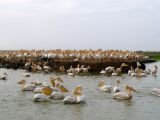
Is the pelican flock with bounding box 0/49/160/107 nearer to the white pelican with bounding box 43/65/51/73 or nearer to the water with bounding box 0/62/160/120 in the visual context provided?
the white pelican with bounding box 43/65/51/73

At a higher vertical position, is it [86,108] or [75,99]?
[75,99]

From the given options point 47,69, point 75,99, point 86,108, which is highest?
point 47,69

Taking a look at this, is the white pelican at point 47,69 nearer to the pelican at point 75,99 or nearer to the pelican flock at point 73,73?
the pelican flock at point 73,73

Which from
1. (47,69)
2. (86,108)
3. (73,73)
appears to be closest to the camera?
(86,108)

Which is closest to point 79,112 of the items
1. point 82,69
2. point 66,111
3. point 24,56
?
point 66,111

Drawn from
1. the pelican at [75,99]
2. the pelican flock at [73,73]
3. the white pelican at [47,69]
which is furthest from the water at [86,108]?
the white pelican at [47,69]

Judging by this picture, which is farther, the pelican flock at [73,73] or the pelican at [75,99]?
the pelican flock at [73,73]

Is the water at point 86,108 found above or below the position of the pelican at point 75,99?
below

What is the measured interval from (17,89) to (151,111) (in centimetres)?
835

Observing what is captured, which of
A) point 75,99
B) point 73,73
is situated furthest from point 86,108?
point 73,73

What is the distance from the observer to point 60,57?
1577 inches

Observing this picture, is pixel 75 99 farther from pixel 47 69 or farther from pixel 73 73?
pixel 47 69

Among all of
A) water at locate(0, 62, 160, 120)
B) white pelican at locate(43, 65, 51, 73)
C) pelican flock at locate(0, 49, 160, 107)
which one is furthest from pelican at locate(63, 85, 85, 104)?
white pelican at locate(43, 65, 51, 73)

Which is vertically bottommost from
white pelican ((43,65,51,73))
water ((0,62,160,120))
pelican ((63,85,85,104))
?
water ((0,62,160,120))
